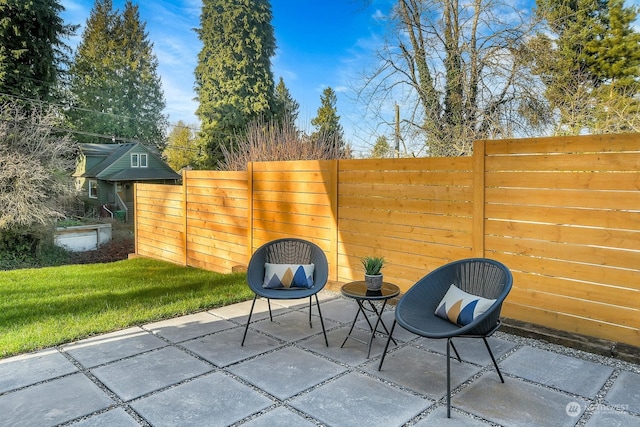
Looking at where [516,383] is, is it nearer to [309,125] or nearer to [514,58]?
[514,58]

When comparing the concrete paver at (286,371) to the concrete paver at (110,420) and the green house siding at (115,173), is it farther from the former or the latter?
the green house siding at (115,173)

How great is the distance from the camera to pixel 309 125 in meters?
9.06

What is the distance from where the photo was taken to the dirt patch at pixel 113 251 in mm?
11565

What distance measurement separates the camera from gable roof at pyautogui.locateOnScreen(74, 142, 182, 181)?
1961 centimetres

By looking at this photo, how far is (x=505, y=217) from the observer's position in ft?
10.7

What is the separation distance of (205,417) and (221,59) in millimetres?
17604

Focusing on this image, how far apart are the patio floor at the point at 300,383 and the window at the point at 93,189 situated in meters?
19.6

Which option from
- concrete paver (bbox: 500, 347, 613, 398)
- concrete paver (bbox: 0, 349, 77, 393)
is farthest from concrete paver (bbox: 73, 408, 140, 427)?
concrete paver (bbox: 500, 347, 613, 398)

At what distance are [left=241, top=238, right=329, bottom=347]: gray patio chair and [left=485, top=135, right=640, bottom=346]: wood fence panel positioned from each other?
4.48 ft

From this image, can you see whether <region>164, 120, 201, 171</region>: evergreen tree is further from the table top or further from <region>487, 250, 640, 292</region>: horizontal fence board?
<region>487, 250, 640, 292</region>: horizontal fence board

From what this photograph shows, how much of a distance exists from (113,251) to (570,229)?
1270 centimetres

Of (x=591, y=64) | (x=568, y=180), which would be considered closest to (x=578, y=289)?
(x=568, y=180)

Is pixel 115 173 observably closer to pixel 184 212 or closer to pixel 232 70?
pixel 232 70

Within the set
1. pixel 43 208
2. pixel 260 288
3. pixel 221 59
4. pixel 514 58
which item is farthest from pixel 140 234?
pixel 221 59
